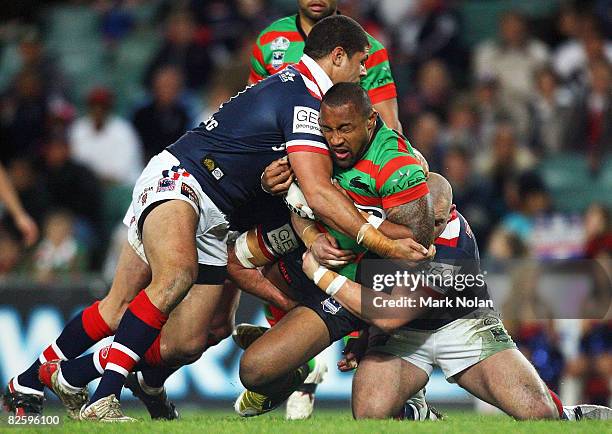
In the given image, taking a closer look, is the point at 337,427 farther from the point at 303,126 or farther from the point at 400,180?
the point at 303,126

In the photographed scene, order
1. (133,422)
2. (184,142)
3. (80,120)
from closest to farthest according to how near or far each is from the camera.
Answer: (133,422)
(184,142)
(80,120)

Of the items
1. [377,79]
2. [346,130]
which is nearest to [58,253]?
[377,79]

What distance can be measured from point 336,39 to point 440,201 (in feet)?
3.71

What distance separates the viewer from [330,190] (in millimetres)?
6766

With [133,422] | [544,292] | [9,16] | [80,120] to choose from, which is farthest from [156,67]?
[133,422]

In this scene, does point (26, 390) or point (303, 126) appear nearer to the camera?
point (303, 126)

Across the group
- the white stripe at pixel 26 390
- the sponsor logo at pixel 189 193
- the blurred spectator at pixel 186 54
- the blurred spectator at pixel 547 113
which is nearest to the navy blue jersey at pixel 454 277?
the sponsor logo at pixel 189 193

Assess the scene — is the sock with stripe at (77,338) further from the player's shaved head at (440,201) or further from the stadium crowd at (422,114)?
the stadium crowd at (422,114)

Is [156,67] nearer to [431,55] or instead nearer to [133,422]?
[431,55]

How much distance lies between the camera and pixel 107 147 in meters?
13.7

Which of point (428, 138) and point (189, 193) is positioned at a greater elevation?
point (189, 193)

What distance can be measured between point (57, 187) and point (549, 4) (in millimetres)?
6104

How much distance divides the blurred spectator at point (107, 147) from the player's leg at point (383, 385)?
22.3ft

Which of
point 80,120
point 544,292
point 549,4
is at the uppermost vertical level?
point 549,4
